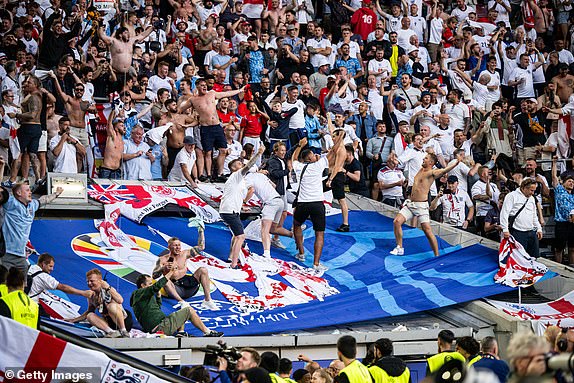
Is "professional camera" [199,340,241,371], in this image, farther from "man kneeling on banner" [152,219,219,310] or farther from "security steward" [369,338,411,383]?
"man kneeling on banner" [152,219,219,310]

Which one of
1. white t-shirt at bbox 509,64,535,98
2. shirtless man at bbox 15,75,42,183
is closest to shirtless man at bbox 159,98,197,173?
shirtless man at bbox 15,75,42,183

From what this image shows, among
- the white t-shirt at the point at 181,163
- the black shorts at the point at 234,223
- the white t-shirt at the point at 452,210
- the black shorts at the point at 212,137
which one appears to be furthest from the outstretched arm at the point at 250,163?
the white t-shirt at the point at 452,210

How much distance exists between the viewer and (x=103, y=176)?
16734 mm

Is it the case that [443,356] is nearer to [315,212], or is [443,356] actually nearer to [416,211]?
[315,212]

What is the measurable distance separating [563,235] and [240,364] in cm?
1090

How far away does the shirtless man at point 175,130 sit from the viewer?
17.3m

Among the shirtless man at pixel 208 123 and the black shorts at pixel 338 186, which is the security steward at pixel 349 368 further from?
the shirtless man at pixel 208 123

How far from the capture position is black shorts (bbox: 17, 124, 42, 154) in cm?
1594

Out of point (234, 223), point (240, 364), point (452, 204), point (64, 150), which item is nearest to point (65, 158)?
point (64, 150)

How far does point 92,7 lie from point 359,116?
5.34m

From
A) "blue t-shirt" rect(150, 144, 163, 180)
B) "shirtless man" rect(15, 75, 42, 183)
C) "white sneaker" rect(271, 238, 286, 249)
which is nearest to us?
"shirtless man" rect(15, 75, 42, 183)

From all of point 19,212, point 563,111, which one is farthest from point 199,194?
point 563,111

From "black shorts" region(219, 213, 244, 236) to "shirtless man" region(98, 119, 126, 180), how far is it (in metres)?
2.76

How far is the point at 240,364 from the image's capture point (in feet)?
23.5
